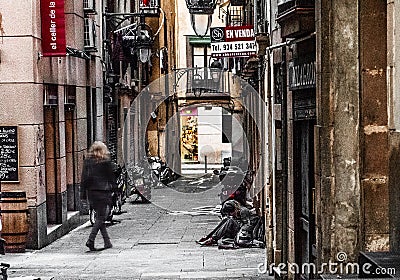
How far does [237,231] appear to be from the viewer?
17484mm

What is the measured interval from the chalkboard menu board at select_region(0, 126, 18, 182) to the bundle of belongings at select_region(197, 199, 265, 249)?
394 centimetres

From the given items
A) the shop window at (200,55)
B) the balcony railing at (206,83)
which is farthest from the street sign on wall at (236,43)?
the shop window at (200,55)

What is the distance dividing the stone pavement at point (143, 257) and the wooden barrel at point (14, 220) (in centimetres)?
31

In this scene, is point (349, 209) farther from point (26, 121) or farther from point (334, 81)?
point (26, 121)

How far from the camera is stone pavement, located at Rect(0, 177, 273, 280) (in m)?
13.2

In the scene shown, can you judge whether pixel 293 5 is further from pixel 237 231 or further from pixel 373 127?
pixel 237 231

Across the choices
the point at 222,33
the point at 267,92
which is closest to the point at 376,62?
the point at 267,92

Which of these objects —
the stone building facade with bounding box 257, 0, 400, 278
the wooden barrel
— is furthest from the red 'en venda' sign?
the stone building facade with bounding box 257, 0, 400, 278

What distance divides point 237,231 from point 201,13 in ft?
15.1

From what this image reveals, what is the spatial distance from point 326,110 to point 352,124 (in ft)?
0.97

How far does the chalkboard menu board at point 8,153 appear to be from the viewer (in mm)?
16375

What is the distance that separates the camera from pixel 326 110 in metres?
8.95

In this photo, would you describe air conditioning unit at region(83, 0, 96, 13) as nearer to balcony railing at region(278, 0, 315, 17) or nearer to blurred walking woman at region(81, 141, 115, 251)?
blurred walking woman at region(81, 141, 115, 251)

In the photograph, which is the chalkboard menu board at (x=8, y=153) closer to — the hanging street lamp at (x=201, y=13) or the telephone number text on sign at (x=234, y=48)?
the hanging street lamp at (x=201, y=13)
